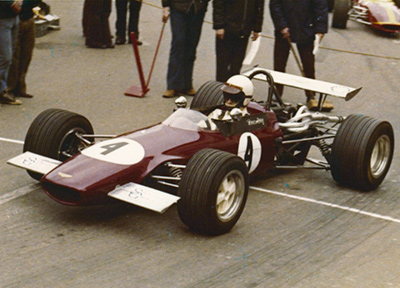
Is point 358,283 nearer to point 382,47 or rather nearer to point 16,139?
point 16,139

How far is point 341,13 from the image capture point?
1505 centimetres

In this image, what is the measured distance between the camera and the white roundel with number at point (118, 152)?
582cm

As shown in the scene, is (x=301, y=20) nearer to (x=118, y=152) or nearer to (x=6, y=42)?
(x=6, y=42)

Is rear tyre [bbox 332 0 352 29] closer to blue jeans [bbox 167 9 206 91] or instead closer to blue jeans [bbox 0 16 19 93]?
blue jeans [bbox 167 9 206 91]

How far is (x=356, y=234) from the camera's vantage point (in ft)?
19.8

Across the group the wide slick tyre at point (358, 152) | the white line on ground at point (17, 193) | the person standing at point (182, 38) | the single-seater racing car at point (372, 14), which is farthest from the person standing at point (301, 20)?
the single-seater racing car at point (372, 14)

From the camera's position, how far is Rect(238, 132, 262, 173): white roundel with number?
6.59m

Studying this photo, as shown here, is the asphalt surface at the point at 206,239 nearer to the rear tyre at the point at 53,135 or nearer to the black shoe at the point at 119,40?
the rear tyre at the point at 53,135

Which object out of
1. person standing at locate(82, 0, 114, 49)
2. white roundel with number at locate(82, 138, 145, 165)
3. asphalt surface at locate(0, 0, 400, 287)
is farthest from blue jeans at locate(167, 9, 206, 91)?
white roundel with number at locate(82, 138, 145, 165)

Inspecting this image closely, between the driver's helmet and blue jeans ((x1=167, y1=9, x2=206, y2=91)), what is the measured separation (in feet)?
10.5

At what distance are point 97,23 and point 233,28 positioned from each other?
345cm

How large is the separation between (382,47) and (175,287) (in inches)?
402

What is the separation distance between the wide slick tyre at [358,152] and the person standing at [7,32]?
4.24 m

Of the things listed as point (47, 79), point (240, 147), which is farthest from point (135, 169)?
point (47, 79)
